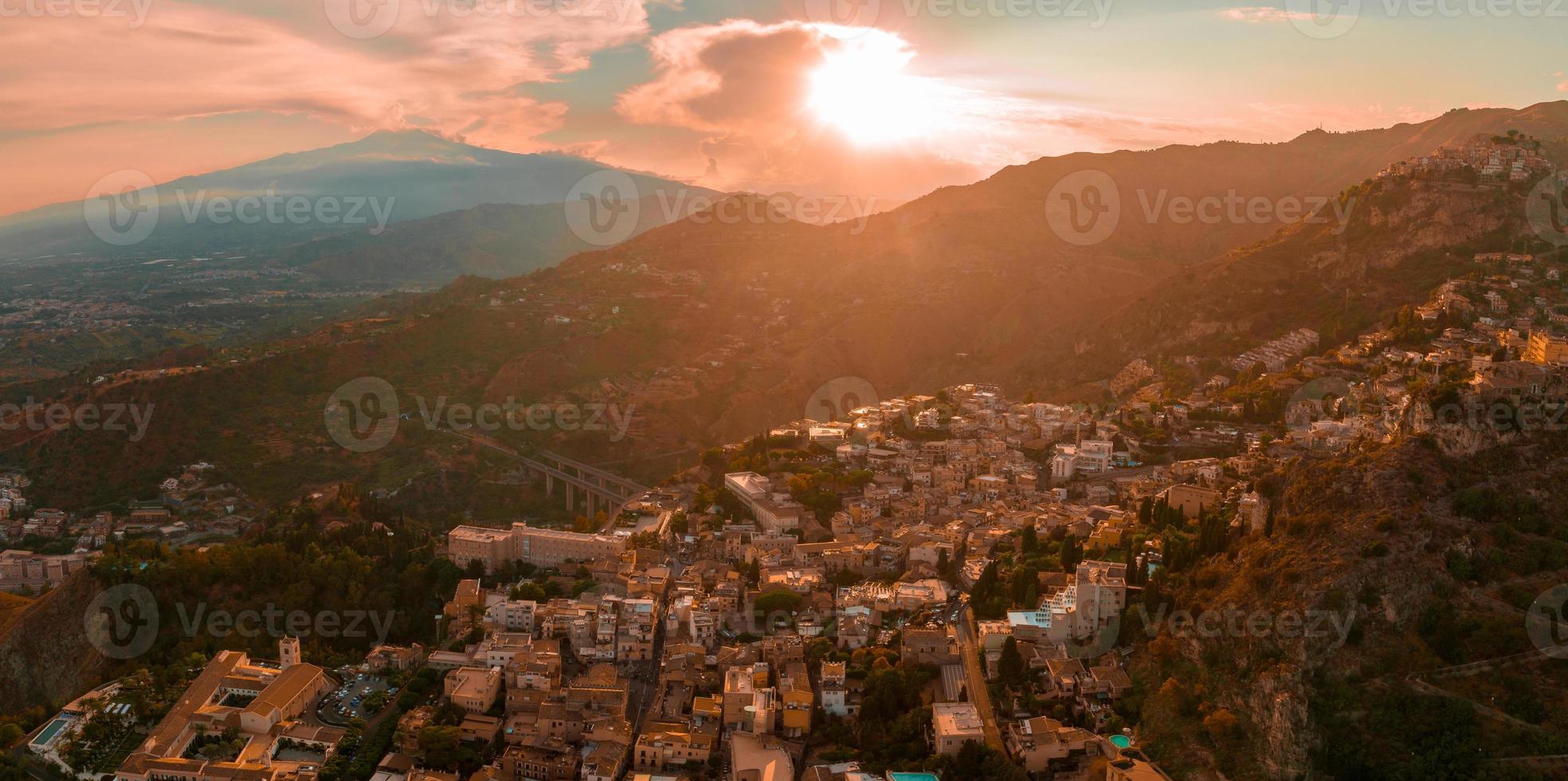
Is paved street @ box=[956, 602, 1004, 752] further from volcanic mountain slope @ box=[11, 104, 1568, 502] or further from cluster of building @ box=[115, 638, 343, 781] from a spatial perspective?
volcanic mountain slope @ box=[11, 104, 1568, 502]

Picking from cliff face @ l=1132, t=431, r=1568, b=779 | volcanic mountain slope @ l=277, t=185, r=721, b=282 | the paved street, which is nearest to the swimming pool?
the paved street

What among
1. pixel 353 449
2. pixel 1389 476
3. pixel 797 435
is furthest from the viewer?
pixel 353 449

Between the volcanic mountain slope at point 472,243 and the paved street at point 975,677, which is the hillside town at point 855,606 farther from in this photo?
the volcanic mountain slope at point 472,243

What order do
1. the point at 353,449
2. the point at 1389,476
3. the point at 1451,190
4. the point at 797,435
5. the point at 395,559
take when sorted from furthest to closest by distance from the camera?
the point at 353,449
the point at 1451,190
the point at 797,435
the point at 395,559
the point at 1389,476

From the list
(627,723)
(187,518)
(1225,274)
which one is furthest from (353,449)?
(1225,274)

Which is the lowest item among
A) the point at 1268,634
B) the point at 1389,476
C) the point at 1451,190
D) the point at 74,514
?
the point at 74,514

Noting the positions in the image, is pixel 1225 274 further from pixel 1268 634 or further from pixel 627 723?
pixel 627 723

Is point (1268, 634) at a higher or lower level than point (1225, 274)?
lower

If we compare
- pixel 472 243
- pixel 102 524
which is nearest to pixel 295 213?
pixel 472 243
